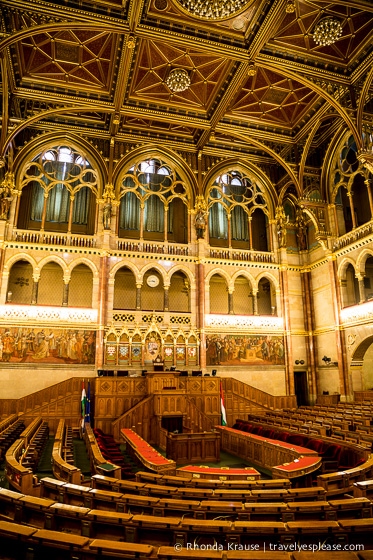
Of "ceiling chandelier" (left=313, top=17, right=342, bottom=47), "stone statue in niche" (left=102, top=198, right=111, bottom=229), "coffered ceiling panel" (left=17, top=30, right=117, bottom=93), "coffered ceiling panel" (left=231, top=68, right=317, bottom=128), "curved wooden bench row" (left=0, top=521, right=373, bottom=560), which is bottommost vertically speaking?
"curved wooden bench row" (left=0, top=521, right=373, bottom=560)

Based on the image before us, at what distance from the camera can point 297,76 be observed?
1658cm

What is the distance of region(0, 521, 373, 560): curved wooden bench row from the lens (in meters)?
3.20

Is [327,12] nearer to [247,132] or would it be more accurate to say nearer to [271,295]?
[247,132]

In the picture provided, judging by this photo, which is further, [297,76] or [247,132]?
[247,132]

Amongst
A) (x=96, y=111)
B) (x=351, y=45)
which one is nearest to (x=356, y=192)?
(x=351, y=45)

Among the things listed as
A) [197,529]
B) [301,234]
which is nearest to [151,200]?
[301,234]

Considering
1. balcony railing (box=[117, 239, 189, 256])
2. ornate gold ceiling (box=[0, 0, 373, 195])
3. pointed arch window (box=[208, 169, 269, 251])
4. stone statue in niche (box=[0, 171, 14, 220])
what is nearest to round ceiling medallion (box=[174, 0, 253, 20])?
ornate gold ceiling (box=[0, 0, 373, 195])

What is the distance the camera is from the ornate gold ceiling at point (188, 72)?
47.3 ft

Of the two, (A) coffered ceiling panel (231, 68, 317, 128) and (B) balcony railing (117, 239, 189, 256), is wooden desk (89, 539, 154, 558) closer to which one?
(B) balcony railing (117, 239, 189, 256)

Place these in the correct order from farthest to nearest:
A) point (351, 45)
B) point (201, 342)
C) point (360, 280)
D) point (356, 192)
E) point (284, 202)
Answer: point (284, 202) → point (356, 192) → point (201, 342) → point (360, 280) → point (351, 45)

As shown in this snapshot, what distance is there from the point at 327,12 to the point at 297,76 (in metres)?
2.47

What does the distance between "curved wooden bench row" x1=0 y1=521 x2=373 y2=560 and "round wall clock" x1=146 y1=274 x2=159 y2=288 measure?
19.0m

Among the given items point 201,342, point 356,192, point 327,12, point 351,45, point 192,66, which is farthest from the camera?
point 356,192

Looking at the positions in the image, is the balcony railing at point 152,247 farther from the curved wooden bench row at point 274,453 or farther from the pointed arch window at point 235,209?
the curved wooden bench row at point 274,453
